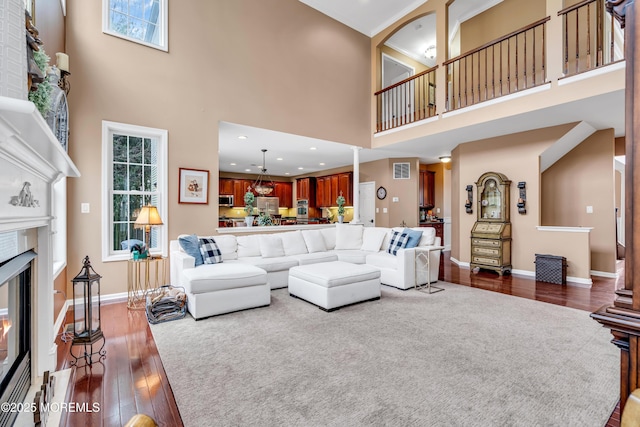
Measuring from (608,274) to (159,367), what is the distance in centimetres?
692

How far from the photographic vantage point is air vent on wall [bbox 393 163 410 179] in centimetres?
831

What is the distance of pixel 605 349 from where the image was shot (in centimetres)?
255

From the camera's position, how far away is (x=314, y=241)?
18.0 feet

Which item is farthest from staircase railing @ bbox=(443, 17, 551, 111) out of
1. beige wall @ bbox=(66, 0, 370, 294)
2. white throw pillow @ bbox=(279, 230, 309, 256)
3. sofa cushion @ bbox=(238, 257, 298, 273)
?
sofa cushion @ bbox=(238, 257, 298, 273)

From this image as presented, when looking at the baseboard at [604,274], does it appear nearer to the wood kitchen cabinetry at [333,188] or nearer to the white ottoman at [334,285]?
the white ottoman at [334,285]

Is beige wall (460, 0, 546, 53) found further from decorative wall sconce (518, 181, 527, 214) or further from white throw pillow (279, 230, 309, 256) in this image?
white throw pillow (279, 230, 309, 256)

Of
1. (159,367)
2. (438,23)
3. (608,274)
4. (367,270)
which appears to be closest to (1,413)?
(159,367)

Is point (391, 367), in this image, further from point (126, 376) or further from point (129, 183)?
point (129, 183)

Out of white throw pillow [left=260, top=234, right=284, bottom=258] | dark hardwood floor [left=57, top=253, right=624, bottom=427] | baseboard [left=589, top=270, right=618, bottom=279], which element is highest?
white throw pillow [left=260, top=234, right=284, bottom=258]

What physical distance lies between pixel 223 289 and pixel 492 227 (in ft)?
16.3

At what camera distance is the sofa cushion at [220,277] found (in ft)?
10.8

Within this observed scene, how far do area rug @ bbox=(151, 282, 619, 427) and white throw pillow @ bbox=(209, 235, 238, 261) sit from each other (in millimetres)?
1228

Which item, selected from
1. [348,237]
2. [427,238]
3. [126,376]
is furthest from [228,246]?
[427,238]

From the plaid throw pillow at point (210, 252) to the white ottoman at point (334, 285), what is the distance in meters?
1.03
